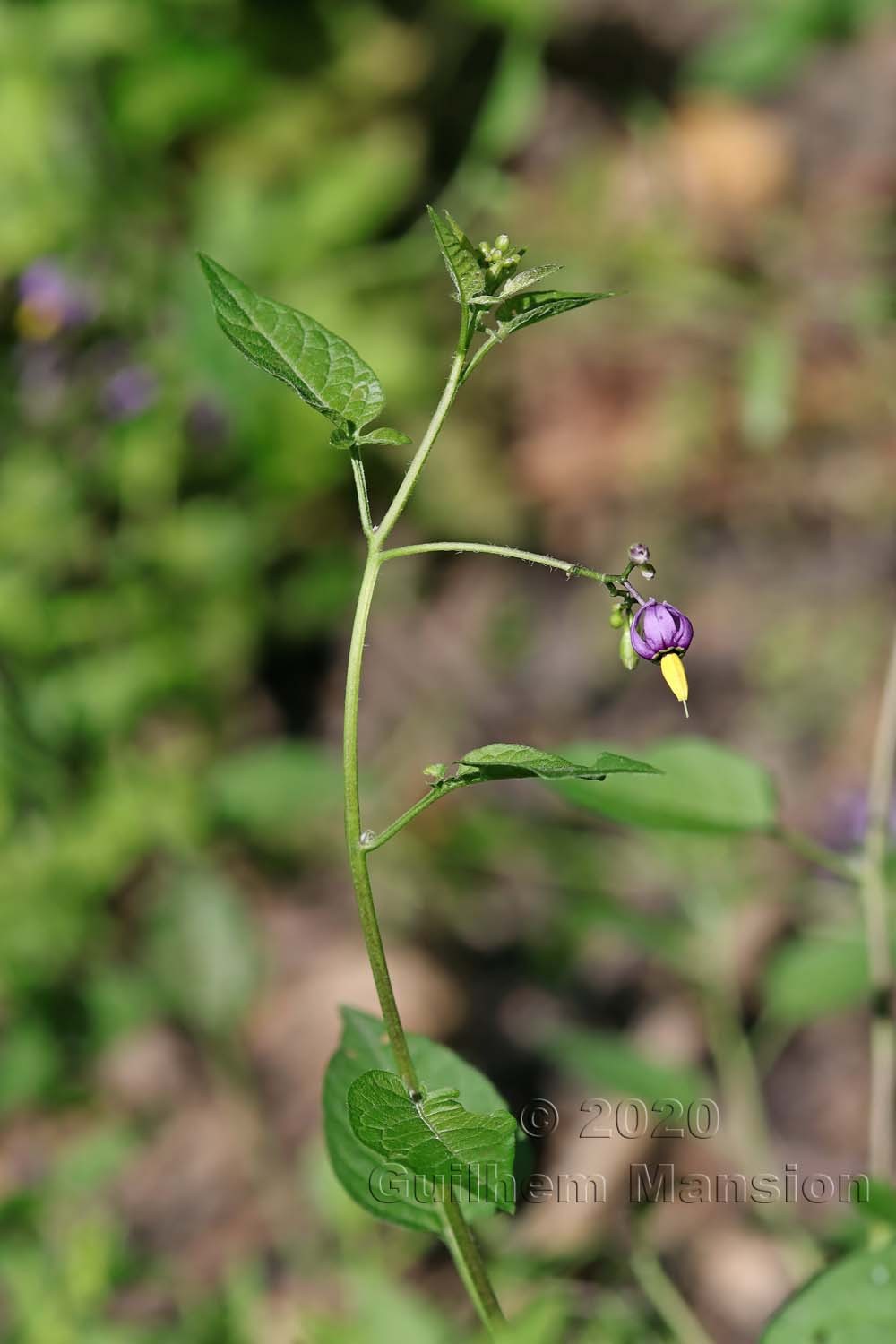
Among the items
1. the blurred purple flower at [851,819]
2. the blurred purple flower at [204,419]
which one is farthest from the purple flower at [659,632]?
the blurred purple flower at [204,419]

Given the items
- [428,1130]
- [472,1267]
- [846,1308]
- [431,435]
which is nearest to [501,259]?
[431,435]

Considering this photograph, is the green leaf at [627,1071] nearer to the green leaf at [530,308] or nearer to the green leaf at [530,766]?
the green leaf at [530,766]

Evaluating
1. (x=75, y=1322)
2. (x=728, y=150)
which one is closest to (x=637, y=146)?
(x=728, y=150)

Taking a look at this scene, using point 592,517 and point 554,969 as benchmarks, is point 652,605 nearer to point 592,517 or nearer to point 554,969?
point 554,969

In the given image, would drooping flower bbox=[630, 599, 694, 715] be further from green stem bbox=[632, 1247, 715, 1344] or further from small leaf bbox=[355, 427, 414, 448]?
green stem bbox=[632, 1247, 715, 1344]

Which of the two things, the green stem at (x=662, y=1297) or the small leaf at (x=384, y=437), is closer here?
the small leaf at (x=384, y=437)

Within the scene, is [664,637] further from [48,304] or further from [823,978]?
[48,304]
